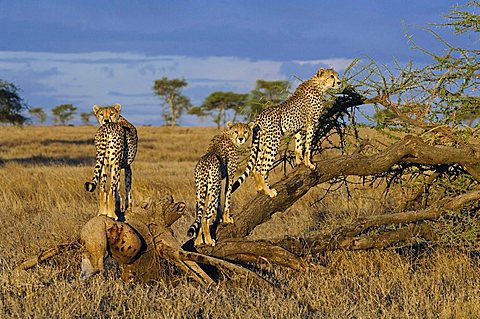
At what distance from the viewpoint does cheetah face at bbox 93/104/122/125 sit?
565 centimetres

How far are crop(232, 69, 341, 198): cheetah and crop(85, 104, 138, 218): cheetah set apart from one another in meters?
1.10

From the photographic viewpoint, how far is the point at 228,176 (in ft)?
20.1

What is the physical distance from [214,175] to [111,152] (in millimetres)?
907

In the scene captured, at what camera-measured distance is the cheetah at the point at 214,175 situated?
5.78 m

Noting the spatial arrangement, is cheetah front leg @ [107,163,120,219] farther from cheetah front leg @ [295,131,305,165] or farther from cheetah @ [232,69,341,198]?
cheetah front leg @ [295,131,305,165]

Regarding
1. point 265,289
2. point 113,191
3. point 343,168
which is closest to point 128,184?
point 113,191

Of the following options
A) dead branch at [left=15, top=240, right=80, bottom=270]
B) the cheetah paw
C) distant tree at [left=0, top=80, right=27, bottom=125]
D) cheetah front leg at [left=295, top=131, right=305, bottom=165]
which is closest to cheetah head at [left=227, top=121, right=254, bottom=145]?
the cheetah paw

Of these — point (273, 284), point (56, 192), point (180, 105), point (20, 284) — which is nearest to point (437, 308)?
point (273, 284)

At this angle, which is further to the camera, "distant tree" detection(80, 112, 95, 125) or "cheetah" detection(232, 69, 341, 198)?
"distant tree" detection(80, 112, 95, 125)

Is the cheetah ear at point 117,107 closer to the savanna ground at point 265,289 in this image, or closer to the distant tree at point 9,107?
the savanna ground at point 265,289

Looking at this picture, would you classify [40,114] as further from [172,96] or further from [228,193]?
[228,193]

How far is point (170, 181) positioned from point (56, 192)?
2.69 m

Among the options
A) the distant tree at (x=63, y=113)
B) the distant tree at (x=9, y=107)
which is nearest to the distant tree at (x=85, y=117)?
the distant tree at (x=63, y=113)

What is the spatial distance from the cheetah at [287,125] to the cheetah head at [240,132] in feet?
0.47
